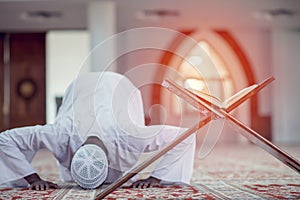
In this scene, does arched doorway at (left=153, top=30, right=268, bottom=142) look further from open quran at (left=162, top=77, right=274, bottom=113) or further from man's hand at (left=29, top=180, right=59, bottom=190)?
open quran at (left=162, top=77, right=274, bottom=113)

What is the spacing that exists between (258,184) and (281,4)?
24.0 ft

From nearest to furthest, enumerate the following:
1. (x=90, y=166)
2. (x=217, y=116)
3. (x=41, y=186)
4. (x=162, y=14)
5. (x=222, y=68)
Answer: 1. (x=217, y=116)
2. (x=90, y=166)
3. (x=41, y=186)
4. (x=162, y=14)
5. (x=222, y=68)

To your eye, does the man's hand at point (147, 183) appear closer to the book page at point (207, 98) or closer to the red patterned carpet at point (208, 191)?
the red patterned carpet at point (208, 191)

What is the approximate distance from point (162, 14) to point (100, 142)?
26.9 feet

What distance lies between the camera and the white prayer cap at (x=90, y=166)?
3537 mm

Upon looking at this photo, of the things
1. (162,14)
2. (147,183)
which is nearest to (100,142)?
(147,183)

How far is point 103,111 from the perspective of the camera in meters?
3.94

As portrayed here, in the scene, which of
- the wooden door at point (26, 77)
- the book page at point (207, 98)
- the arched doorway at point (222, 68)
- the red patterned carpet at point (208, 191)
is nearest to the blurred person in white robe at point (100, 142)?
the red patterned carpet at point (208, 191)

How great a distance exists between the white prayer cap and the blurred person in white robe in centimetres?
16

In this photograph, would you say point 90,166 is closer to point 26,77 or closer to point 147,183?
point 147,183

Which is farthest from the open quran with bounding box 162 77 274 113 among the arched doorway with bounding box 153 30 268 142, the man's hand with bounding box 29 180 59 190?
the arched doorway with bounding box 153 30 268 142

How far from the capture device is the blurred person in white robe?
374 centimetres

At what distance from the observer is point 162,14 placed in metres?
11.7

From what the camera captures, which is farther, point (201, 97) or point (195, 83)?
point (195, 83)
